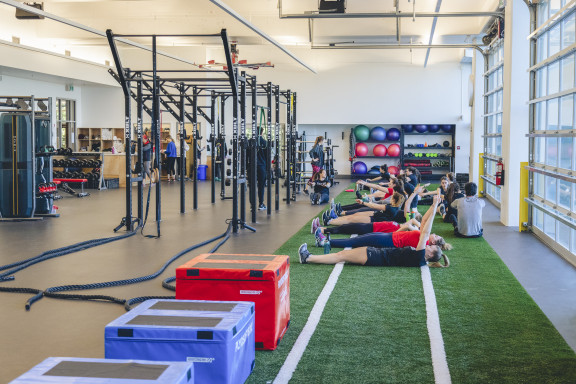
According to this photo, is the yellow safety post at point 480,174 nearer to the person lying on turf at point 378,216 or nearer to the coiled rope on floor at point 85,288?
the person lying on turf at point 378,216

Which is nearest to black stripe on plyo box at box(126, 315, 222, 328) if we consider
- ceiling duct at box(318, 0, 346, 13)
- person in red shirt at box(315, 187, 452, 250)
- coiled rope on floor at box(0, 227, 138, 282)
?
coiled rope on floor at box(0, 227, 138, 282)

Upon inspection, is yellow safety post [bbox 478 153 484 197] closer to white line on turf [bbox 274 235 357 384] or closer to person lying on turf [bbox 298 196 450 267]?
person lying on turf [bbox 298 196 450 267]

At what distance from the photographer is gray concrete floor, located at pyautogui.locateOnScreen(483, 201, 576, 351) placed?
503cm

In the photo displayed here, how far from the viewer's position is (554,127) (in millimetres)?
8578

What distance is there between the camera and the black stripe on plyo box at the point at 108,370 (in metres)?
2.42

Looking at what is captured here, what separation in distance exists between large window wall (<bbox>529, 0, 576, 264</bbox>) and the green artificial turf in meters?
1.60

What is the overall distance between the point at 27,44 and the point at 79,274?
12905mm

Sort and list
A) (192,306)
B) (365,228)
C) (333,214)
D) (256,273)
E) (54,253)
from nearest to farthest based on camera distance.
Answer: (192,306) < (256,273) < (54,253) < (365,228) < (333,214)

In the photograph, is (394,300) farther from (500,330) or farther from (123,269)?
(123,269)

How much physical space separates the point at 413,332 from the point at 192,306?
173 centimetres

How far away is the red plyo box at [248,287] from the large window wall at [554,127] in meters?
4.21

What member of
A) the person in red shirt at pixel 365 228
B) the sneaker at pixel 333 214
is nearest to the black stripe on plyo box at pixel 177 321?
the person in red shirt at pixel 365 228

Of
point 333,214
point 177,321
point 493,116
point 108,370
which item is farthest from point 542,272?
point 493,116

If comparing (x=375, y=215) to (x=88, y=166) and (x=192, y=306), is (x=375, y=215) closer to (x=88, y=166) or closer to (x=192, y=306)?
(x=192, y=306)
